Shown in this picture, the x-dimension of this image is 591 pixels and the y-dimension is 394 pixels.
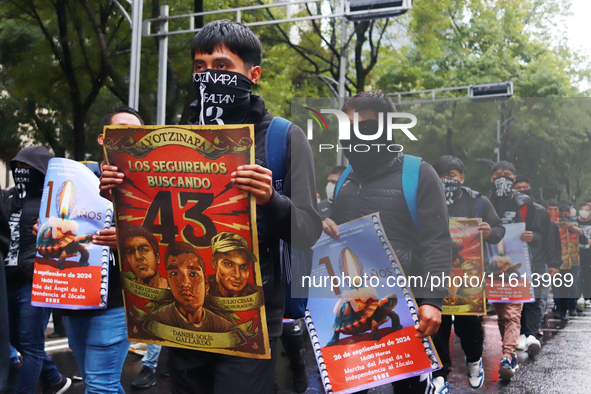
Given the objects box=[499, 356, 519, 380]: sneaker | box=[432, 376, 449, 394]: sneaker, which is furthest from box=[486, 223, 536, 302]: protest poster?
box=[432, 376, 449, 394]: sneaker

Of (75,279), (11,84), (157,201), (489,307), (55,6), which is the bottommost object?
(489,307)

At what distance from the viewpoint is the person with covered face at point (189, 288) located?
7.12 feet

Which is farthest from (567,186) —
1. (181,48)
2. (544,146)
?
(181,48)

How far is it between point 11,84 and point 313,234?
14403 mm

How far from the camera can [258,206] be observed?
214cm

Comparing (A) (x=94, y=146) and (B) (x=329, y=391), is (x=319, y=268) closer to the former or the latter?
(B) (x=329, y=391)

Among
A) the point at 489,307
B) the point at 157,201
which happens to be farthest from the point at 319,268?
the point at 489,307

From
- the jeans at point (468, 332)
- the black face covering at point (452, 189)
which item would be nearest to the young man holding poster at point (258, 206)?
the jeans at point (468, 332)

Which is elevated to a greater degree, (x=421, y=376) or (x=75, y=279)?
(x=75, y=279)

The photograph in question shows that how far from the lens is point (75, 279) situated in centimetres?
349

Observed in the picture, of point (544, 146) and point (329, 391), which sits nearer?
point (329, 391)

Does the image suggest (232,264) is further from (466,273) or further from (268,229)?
(466,273)

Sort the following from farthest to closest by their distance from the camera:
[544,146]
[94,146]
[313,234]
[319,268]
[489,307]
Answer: [94,146], [489,307], [544,146], [319,268], [313,234]

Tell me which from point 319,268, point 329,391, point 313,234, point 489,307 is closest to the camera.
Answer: point 313,234
